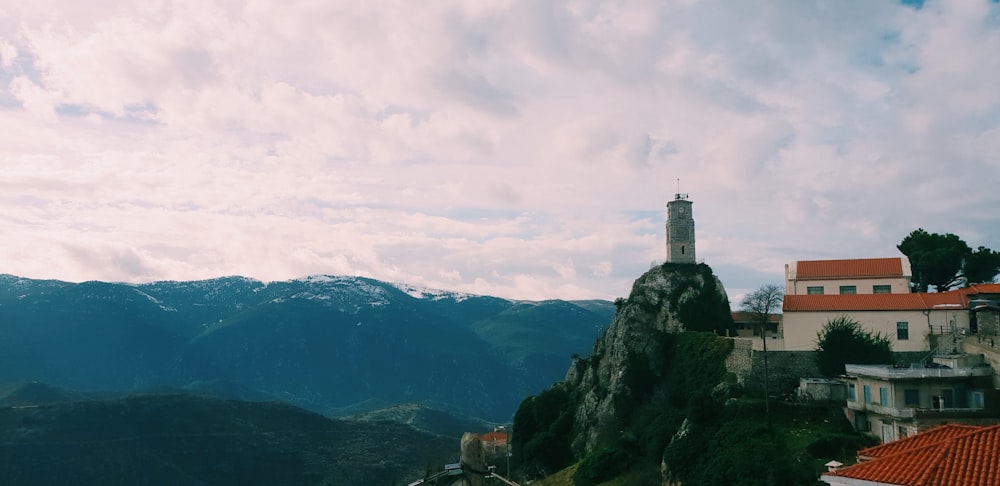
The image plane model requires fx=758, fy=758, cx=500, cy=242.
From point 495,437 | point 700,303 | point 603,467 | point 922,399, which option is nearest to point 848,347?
point 922,399

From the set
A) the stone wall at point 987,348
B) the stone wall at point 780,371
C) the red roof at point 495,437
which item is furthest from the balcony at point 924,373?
the red roof at point 495,437

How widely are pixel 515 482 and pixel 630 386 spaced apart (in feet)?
66.0

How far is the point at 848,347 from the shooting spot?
63.8 m

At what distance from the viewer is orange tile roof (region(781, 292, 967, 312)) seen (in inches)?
2522

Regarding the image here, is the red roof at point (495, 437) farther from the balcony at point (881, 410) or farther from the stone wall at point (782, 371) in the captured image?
the balcony at point (881, 410)

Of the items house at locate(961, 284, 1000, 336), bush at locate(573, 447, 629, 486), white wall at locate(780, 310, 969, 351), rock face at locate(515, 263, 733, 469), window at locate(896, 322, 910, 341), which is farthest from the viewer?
rock face at locate(515, 263, 733, 469)

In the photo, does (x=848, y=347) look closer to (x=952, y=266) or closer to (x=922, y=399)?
(x=922, y=399)

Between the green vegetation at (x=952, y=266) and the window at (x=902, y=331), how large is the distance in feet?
63.5

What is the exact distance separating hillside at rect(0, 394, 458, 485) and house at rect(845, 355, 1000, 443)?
11358 cm

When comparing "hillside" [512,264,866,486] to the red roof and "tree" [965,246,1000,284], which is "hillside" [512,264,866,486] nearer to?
the red roof

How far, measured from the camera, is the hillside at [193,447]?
15588 cm

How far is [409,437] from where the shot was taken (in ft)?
633

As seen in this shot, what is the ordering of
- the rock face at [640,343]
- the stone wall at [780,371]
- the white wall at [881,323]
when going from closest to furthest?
the white wall at [881,323], the stone wall at [780,371], the rock face at [640,343]

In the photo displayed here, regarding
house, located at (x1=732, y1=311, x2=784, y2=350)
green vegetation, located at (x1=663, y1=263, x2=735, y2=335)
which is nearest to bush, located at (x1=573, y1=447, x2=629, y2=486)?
house, located at (x1=732, y1=311, x2=784, y2=350)
